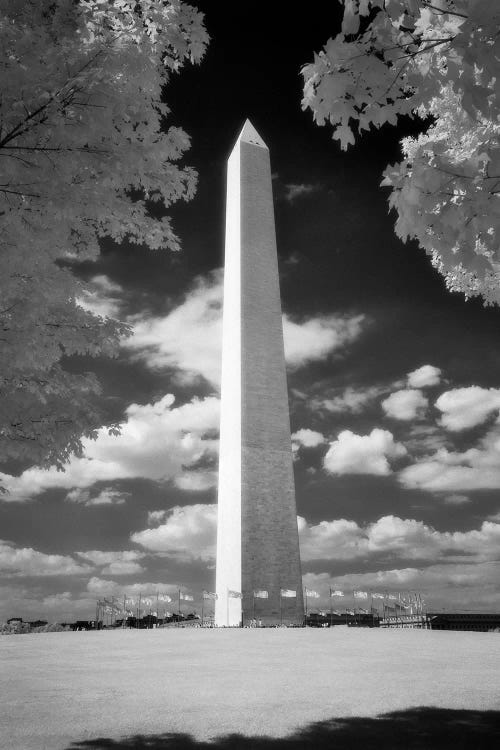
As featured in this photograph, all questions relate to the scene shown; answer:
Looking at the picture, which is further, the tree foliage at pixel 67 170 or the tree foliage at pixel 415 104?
the tree foliage at pixel 67 170

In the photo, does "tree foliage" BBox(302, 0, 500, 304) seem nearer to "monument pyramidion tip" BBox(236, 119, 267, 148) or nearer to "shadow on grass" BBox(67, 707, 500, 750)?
"shadow on grass" BBox(67, 707, 500, 750)

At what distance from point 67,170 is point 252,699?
6.50 meters

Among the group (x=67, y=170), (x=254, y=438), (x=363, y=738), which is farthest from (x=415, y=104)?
(x=254, y=438)

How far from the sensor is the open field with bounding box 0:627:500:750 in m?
5.44

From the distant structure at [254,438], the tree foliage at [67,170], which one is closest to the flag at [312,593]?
the distant structure at [254,438]

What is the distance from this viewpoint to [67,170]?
16.7ft

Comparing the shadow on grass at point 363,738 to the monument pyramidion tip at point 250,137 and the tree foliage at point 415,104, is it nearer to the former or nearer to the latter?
the tree foliage at point 415,104

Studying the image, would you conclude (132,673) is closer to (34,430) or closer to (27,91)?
(34,430)

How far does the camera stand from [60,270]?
6004 mm

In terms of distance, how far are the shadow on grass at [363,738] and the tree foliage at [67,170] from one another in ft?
9.44

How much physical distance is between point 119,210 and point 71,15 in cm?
181

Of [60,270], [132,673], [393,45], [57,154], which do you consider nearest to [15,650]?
[132,673]

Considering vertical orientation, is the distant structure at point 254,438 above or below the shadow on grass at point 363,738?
above

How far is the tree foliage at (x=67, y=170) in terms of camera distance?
4887mm
